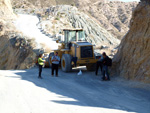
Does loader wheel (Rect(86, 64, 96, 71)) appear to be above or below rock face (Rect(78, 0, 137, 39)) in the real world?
below

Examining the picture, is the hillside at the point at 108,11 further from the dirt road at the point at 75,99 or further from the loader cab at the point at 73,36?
the dirt road at the point at 75,99

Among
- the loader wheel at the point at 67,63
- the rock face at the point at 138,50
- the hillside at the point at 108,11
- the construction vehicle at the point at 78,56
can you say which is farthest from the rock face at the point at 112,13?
the rock face at the point at 138,50

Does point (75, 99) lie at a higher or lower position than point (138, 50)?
lower

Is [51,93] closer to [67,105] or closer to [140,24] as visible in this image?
[67,105]

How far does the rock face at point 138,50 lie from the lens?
12.1 metres

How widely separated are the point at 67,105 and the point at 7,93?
2665 millimetres

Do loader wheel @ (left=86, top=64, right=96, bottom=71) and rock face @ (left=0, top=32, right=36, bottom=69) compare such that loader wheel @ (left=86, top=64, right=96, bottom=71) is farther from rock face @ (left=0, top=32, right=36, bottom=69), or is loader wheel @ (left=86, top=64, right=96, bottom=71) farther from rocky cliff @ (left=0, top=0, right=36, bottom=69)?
rock face @ (left=0, top=32, right=36, bottom=69)

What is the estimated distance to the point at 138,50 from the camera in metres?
12.9

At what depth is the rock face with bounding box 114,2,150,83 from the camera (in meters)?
12.1

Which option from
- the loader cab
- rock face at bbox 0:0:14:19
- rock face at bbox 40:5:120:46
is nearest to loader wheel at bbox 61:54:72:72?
the loader cab

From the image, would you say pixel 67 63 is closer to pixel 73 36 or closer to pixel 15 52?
pixel 73 36

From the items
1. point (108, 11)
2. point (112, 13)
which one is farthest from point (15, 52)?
point (108, 11)

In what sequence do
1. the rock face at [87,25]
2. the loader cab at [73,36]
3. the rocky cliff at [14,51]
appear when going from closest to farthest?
1. the loader cab at [73,36]
2. the rocky cliff at [14,51]
3. the rock face at [87,25]

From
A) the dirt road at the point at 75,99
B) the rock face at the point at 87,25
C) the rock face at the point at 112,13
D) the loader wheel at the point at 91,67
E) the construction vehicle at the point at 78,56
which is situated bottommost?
the dirt road at the point at 75,99
